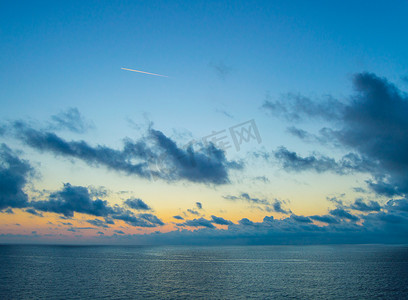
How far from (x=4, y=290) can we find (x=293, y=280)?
82.5 m

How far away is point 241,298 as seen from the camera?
2859 inches

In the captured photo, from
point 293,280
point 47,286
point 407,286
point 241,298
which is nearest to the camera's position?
point 241,298

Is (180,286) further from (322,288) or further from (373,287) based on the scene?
(373,287)

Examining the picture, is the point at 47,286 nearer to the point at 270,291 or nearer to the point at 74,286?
the point at 74,286

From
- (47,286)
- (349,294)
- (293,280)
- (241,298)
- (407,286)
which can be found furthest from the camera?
(293,280)

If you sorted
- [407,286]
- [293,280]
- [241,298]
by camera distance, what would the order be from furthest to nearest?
[293,280], [407,286], [241,298]

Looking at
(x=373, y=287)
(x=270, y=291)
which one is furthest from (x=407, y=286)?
(x=270, y=291)

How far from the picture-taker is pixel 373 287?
90562 mm

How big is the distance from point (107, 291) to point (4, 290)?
84.3 feet

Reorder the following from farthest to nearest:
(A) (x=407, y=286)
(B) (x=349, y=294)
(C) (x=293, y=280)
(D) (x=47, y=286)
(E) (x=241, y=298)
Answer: (C) (x=293, y=280)
(A) (x=407, y=286)
(D) (x=47, y=286)
(B) (x=349, y=294)
(E) (x=241, y=298)

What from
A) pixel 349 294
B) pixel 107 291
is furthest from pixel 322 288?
pixel 107 291

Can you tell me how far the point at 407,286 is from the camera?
305ft

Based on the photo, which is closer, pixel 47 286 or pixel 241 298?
pixel 241 298

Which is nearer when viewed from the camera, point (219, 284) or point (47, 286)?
point (47, 286)
